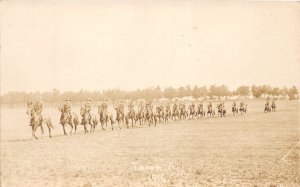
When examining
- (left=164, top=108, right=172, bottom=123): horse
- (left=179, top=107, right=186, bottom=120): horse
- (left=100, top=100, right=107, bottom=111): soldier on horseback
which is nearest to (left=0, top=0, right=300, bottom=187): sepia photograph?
(left=100, top=100, right=107, bottom=111): soldier on horseback

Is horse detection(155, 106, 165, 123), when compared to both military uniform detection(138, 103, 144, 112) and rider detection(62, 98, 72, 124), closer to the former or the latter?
military uniform detection(138, 103, 144, 112)

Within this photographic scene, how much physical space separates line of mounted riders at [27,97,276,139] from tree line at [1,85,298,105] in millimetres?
214

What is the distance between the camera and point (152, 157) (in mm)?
7793

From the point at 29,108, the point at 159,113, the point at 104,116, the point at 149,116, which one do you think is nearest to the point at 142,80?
the point at 29,108

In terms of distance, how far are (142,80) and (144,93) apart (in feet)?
2.70

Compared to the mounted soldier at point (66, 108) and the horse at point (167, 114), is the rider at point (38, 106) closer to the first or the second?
the mounted soldier at point (66, 108)

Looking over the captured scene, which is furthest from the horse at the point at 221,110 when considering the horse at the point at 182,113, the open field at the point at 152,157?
the open field at the point at 152,157

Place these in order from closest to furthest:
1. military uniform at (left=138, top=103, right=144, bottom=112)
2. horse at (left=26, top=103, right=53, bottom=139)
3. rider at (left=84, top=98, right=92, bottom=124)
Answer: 1. horse at (left=26, top=103, right=53, bottom=139)
2. rider at (left=84, top=98, right=92, bottom=124)
3. military uniform at (left=138, top=103, right=144, bottom=112)

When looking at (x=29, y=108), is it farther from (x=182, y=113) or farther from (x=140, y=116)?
(x=182, y=113)

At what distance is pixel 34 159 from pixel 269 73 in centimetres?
459

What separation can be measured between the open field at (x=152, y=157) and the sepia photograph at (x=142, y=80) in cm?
2

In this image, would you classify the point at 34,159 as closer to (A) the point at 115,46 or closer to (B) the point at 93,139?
(B) the point at 93,139

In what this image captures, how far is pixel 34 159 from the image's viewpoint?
7.10m

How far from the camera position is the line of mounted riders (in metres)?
8.49
